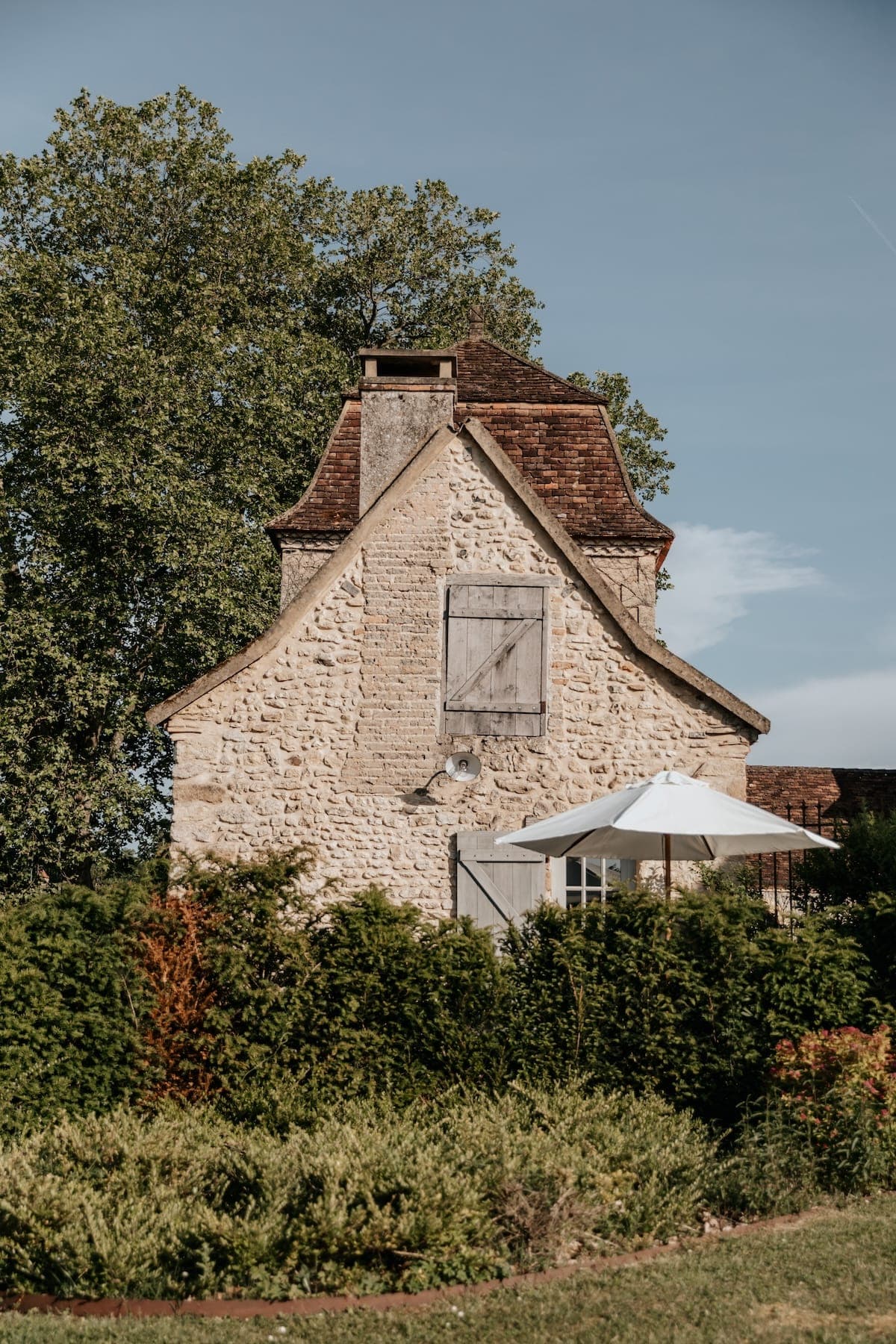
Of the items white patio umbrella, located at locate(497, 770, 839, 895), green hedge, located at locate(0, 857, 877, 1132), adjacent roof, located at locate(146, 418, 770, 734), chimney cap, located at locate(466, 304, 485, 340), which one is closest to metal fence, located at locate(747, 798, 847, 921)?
white patio umbrella, located at locate(497, 770, 839, 895)

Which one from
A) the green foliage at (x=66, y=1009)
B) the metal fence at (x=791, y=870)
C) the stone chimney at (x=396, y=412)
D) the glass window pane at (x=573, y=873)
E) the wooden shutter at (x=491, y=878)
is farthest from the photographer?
the stone chimney at (x=396, y=412)

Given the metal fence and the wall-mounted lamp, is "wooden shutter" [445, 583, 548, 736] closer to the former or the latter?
the wall-mounted lamp

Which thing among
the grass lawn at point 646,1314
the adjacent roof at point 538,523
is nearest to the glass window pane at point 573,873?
the adjacent roof at point 538,523

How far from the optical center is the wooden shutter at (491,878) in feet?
42.1

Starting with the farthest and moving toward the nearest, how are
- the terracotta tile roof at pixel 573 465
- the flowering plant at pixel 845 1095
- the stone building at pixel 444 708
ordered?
the terracotta tile roof at pixel 573 465
the stone building at pixel 444 708
the flowering plant at pixel 845 1095

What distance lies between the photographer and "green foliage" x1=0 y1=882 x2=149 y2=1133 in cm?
806

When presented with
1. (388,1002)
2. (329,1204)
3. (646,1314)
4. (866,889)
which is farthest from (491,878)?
(646,1314)

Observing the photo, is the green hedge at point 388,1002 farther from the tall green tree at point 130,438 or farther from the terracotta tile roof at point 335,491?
the tall green tree at point 130,438

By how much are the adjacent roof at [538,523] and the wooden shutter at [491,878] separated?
253cm

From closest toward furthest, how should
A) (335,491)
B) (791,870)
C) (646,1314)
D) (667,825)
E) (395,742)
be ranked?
(646,1314)
(667,825)
(791,870)
(395,742)
(335,491)

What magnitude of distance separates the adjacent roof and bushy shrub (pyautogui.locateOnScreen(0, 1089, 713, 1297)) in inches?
244

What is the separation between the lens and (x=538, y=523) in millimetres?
13523

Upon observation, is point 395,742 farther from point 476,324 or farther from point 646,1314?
point 476,324

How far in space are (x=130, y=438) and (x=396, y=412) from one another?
6.28 metres
